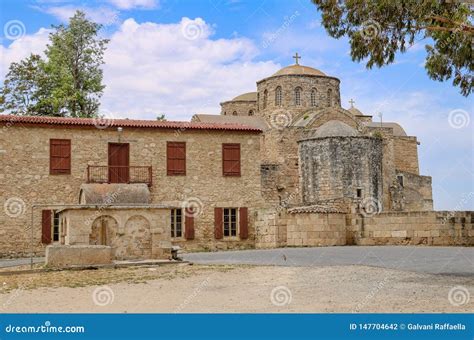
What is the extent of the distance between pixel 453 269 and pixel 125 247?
9.43m

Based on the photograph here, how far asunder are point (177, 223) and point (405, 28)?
48.6ft

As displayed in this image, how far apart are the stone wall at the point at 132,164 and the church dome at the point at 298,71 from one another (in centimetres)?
1939

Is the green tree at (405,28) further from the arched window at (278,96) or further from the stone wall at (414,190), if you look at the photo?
the arched window at (278,96)

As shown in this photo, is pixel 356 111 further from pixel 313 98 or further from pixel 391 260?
pixel 391 260

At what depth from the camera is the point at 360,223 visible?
24391 millimetres

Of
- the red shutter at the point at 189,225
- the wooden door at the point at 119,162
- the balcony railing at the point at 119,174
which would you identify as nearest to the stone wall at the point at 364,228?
the red shutter at the point at 189,225

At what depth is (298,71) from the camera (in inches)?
1746

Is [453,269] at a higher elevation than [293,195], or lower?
lower

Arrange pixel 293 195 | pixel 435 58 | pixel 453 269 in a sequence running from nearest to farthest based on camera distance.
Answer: pixel 435 58, pixel 453 269, pixel 293 195

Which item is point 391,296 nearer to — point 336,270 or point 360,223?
point 336,270

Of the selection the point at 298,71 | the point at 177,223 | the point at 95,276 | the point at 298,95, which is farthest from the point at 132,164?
the point at 298,71

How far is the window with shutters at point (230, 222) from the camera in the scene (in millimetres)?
25156

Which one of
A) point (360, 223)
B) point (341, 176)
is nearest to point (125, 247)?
point (360, 223)

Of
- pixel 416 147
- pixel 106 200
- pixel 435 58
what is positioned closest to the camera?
pixel 435 58
